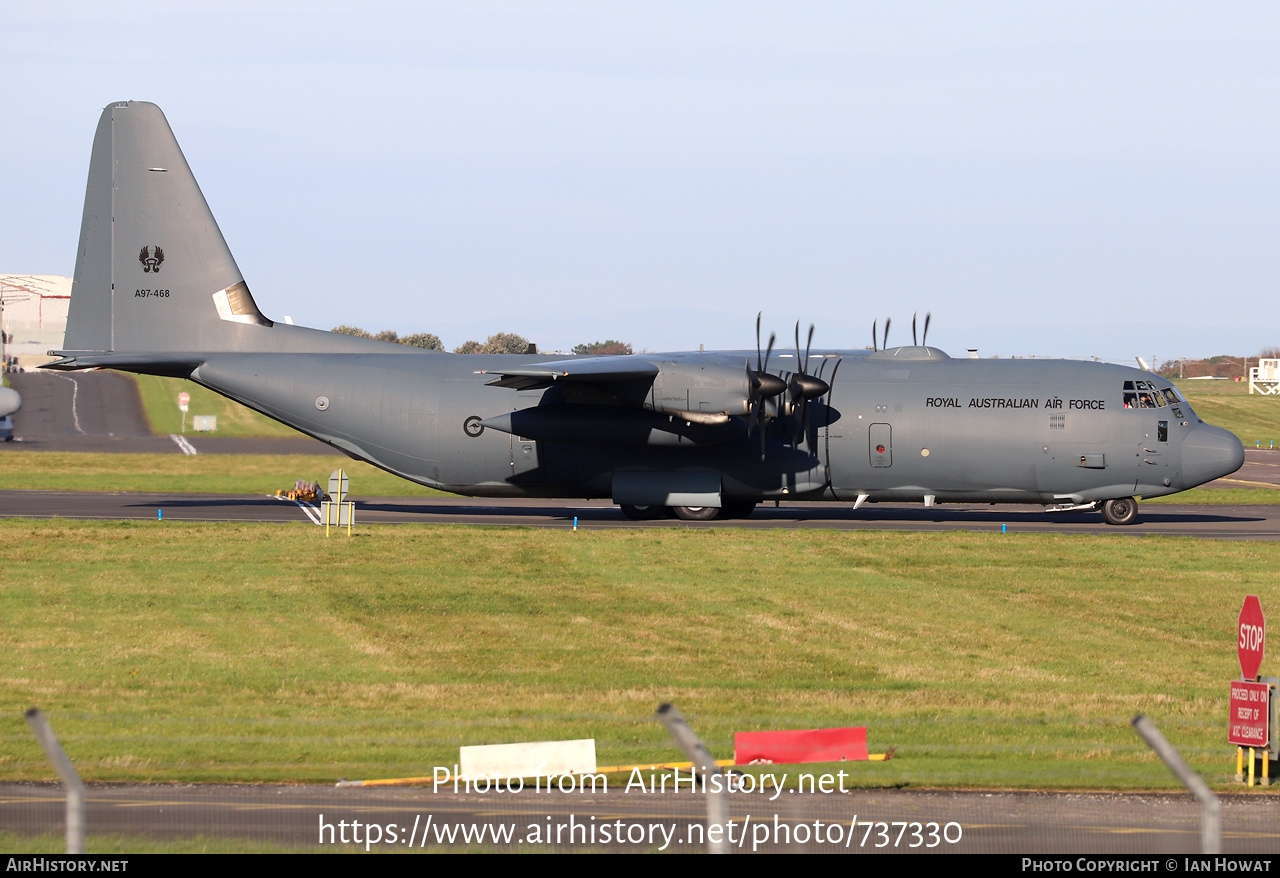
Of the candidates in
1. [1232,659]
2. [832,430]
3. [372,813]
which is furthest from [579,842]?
[832,430]

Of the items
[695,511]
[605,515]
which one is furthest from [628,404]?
[605,515]

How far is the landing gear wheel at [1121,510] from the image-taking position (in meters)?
36.2

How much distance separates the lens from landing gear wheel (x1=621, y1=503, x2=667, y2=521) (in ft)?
123

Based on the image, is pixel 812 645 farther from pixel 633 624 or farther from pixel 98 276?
pixel 98 276

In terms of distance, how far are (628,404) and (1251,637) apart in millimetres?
23160

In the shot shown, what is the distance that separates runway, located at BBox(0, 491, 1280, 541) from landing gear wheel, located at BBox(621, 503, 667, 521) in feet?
0.96

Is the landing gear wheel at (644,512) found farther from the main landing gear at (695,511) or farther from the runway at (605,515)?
the runway at (605,515)

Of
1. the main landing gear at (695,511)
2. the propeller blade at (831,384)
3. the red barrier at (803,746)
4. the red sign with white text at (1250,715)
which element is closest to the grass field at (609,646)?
the red barrier at (803,746)

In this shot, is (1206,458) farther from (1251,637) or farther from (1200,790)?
(1200,790)

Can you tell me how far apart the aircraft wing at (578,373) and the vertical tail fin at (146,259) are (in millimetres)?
9284

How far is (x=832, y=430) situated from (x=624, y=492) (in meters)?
6.23

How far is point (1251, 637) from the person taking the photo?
12.9 metres

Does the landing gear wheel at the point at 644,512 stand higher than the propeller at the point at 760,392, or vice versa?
the propeller at the point at 760,392

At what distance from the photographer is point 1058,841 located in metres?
10.5
